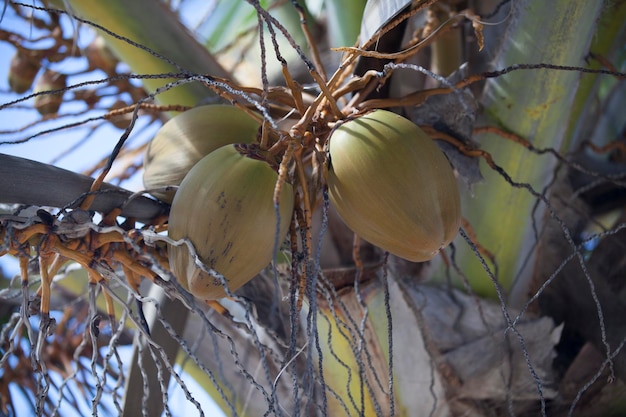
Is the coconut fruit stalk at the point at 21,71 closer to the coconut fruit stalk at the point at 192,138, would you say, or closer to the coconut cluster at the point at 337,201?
the coconut fruit stalk at the point at 192,138

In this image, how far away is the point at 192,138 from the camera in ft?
2.68

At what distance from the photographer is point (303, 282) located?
76 cm

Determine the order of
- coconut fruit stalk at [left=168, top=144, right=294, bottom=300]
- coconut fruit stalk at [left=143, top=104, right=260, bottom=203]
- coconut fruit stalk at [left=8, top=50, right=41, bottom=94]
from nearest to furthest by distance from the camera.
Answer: coconut fruit stalk at [left=168, top=144, right=294, bottom=300] → coconut fruit stalk at [left=143, top=104, right=260, bottom=203] → coconut fruit stalk at [left=8, top=50, right=41, bottom=94]

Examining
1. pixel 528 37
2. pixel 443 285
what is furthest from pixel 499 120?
pixel 443 285

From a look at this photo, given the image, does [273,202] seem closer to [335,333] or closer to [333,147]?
[333,147]

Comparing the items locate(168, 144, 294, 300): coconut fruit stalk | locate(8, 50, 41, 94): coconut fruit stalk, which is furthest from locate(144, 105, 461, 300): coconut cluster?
locate(8, 50, 41, 94): coconut fruit stalk

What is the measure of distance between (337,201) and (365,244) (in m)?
0.42

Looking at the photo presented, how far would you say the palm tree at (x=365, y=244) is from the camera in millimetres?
A: 730

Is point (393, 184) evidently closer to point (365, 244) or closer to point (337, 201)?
point (337, 201)

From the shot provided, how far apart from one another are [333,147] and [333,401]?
1.54ft

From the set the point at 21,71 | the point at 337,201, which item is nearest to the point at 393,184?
the point at 337,201

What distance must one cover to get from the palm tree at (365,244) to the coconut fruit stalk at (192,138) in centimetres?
3

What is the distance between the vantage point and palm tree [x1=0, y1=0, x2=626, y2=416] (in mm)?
730

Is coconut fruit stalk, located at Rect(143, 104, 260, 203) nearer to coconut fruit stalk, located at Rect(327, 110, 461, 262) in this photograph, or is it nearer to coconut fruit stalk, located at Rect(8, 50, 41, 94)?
coconut fruit stalk, located at Rect(327, 110, 461, 262)
